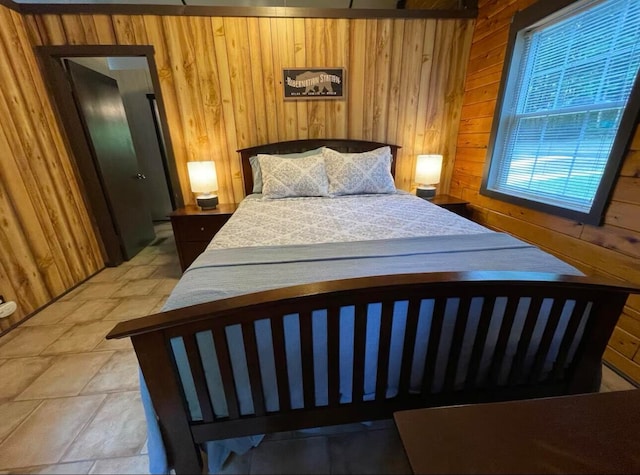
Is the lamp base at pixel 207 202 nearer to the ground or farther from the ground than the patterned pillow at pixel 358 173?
nearer to the ground

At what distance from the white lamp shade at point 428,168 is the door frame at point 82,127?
2545mm

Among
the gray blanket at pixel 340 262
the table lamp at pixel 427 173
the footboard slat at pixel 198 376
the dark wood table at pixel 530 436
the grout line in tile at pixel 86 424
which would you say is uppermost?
the table lamp at pixel 427 173

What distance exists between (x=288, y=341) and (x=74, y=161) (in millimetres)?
2983

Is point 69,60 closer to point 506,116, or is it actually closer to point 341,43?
point 341,43

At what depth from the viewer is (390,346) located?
959 mm

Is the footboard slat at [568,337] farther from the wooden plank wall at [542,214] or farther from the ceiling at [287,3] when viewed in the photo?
the ceiling at [287,3]

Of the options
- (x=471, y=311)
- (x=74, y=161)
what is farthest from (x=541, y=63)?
(x=74, y=161)

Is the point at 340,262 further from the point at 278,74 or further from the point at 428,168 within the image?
the point at 278,74

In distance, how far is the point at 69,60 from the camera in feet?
7.73

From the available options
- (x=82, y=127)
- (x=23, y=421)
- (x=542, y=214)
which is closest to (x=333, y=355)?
(x=23, y=421)

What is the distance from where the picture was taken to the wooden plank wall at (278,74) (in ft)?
7.70

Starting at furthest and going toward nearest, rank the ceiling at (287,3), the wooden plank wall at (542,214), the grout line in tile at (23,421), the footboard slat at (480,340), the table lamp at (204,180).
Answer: the ceiling at (287,3) → the table lamp at (204,180) → the wooden plank wall at (542,214) → the grout line in tile at (23,421) → the footboard slat at (480,340)

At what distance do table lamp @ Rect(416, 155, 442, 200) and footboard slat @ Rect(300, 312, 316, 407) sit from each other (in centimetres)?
234

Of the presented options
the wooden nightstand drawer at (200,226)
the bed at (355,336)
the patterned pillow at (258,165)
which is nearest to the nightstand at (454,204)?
the patterned pillow at (258,165)
